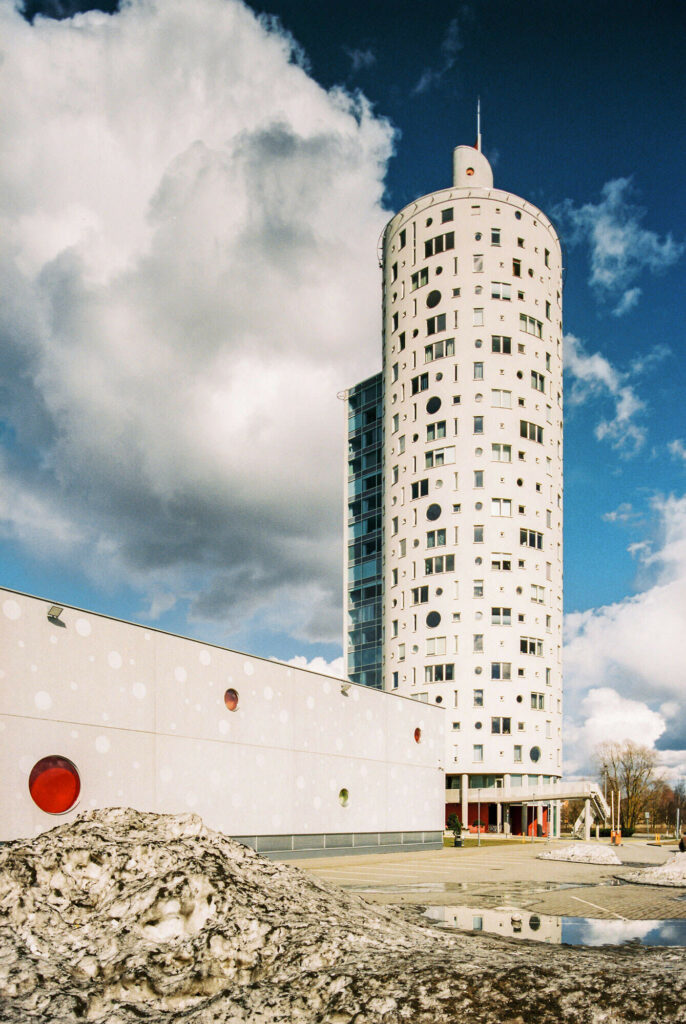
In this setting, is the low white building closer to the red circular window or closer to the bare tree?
the red circular window

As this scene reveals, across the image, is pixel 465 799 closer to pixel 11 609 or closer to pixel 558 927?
pixel 11 609

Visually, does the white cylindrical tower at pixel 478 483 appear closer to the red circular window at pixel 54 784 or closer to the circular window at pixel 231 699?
the circular window at pixel 231 699

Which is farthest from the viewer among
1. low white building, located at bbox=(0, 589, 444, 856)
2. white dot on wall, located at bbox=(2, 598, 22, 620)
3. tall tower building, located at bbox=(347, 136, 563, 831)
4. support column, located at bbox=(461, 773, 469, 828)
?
tall tower building, located at bbox=(347, 136, 563, 831)

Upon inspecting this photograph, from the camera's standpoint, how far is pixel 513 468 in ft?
249

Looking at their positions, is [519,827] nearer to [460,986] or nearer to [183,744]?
[183,744]

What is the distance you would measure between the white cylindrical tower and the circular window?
1872 inches

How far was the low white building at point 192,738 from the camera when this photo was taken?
67.7ft

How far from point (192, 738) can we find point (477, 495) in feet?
173

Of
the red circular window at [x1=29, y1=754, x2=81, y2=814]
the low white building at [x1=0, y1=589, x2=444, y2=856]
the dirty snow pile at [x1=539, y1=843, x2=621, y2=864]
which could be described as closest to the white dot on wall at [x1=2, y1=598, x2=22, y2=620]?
the low white building at [x1=0, y1=589, x2=444, y2=856]

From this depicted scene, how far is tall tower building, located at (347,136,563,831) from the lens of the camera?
238ft

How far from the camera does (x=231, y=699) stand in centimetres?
2766

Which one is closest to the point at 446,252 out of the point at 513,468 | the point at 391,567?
the point at 513,468

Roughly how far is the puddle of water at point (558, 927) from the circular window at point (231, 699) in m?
12.9

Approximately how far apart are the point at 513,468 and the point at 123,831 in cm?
6980
